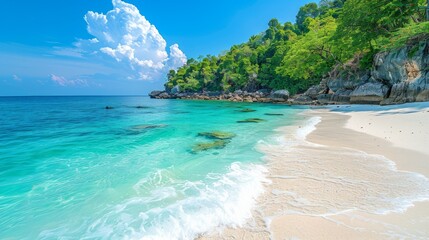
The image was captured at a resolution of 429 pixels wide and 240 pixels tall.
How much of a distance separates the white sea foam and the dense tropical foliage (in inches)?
835

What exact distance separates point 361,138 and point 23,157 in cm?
1470

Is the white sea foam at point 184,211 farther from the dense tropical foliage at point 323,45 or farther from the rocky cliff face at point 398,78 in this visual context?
the dense tropical foliage at point 323,45

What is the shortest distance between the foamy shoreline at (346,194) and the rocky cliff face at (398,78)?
1407 centimetres

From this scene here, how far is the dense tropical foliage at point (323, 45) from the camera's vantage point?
2175 cm

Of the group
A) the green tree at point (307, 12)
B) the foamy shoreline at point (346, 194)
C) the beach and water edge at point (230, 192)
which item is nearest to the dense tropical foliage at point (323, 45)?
the green tree at point (307, 12)

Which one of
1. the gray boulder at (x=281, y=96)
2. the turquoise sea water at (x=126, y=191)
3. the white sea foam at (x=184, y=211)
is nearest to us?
the white sea foam at (x=184, y=211)

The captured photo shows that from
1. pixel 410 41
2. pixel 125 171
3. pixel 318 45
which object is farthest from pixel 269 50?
pixel 125 171

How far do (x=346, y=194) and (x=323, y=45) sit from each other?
35657mm

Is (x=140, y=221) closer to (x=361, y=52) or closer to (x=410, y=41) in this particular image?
(x=410, y=41)

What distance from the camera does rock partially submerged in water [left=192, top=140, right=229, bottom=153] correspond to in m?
9.08

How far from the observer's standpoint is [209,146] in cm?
945

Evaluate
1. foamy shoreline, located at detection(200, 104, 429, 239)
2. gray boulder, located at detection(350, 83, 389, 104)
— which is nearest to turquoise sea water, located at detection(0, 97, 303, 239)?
foamy shoreline, located at detection(200, 104, 429, 239)

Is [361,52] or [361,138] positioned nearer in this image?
[361,138]

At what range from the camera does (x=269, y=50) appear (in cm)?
5875
